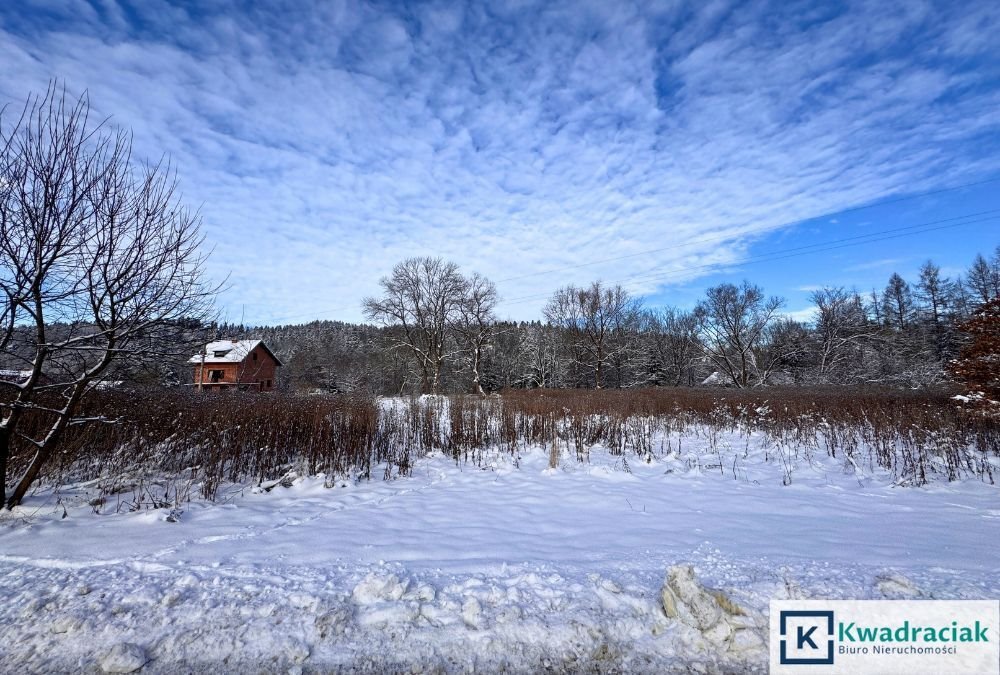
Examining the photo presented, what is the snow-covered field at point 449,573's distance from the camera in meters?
2.21

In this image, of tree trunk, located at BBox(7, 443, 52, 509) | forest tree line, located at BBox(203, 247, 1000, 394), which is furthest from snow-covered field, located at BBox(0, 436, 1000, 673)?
forest tree line, located at BBox(203, 247, 1000, 394)

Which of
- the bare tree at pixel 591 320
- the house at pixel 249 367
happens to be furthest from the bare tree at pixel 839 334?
the house at pixel 249 367

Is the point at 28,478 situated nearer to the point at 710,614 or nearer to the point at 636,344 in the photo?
the point at 710,614

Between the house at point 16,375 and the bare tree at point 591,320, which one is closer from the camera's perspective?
the house at point 16,375

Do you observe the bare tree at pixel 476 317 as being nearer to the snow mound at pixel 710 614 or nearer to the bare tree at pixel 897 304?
the snow mound at pixel 710 614

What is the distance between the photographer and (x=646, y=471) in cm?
671

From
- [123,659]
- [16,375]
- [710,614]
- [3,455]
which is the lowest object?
[123,659]

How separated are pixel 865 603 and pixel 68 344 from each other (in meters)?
6.55

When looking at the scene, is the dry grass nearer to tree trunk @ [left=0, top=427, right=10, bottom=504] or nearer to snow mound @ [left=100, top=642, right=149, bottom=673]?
tree trunk @ [left=0, top=427, right=10, bottom=504]

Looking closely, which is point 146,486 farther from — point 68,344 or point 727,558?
point 727,558

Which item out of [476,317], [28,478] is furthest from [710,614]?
[476,317]

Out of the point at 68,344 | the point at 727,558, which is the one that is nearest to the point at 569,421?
the point at 727,558

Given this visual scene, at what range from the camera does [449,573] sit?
2.96 m

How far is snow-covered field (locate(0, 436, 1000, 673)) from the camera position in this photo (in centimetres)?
221
